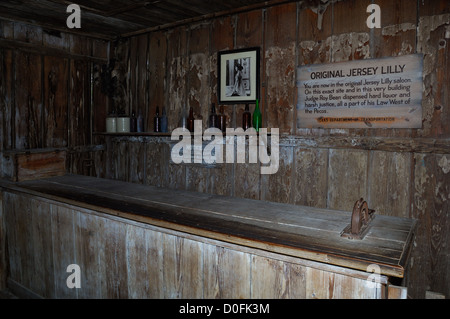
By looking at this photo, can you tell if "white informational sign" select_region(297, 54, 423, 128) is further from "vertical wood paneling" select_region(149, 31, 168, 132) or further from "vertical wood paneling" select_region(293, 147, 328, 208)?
"vertical wood paneling" select_region(149, 31, 168, 132)

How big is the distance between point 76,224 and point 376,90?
233 cm

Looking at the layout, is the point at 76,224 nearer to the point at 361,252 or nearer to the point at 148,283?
the point at 148,283

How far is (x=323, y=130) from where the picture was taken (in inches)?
108

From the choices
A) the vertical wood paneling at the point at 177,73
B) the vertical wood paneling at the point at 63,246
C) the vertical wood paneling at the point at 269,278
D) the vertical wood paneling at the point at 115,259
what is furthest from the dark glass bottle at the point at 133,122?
the vertical wood paneling at the point at 269,278

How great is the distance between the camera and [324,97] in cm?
271

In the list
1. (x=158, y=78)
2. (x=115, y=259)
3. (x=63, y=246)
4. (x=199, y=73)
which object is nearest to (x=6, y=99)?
(x=158, y=78)

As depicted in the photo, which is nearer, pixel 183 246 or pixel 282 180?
pixel 183 246

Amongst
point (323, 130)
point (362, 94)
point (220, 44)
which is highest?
point (220, 44)

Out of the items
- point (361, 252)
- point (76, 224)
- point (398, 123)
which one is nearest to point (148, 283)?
point (76, 224)

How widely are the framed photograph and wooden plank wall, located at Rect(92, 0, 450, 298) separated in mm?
68

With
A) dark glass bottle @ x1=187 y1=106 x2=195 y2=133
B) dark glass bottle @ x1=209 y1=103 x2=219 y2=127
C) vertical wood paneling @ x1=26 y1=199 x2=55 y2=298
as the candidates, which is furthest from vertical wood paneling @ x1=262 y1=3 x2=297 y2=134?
vertical wood paneling @ x1=26 y1=199 x2=55 y2=298

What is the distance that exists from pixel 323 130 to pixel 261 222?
1.29 m

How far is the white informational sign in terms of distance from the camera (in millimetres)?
2367

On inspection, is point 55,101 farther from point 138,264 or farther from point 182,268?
point 182,268
